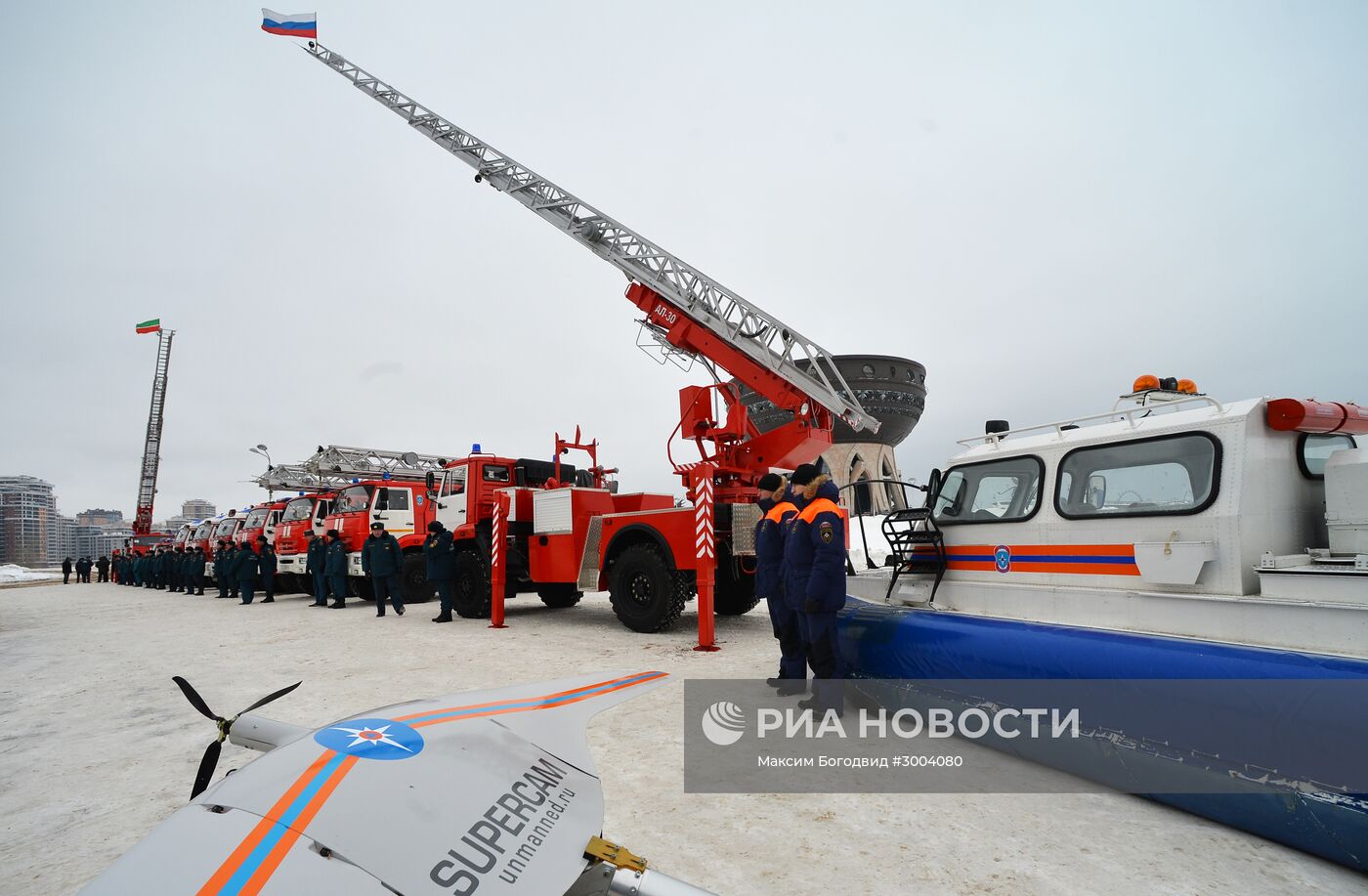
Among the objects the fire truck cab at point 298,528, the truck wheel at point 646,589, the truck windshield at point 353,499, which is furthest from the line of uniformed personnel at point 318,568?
the truck wheel at point 646,589

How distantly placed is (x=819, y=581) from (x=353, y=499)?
44.3 feet

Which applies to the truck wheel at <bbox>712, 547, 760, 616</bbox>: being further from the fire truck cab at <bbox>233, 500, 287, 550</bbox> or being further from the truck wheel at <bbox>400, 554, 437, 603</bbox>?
the fire truck cab at <bbox>233, 500, 287, 550</bbox>

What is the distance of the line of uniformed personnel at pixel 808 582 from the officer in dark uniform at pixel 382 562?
873 cm

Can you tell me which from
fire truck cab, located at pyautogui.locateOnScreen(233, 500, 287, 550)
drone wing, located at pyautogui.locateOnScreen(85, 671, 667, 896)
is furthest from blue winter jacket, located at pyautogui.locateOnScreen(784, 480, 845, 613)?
fire truck cab, located at pyautogui.locateOnScreen(233, 500, 287, 550)

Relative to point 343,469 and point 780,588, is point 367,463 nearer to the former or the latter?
point 343,469

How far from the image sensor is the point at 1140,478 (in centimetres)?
425

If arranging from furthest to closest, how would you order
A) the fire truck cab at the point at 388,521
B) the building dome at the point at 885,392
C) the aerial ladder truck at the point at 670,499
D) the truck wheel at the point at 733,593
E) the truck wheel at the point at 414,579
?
the building dome at the point at 885,392
the fire truck cab at the point at 388,521
the truck wheel at the point at 414,579
the truck wheel at the point at 733,593
the aerial ladder truck at the point at 670,499

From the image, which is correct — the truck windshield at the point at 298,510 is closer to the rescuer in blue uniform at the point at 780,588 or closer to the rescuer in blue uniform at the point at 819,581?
the rescuer in blue uniform at the point at 780,588

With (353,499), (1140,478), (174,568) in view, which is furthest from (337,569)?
(174,568)

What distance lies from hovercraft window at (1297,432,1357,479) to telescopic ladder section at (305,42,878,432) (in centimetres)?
585

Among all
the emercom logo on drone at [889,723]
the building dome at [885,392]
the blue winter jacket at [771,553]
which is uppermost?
the building dome at [885,392]

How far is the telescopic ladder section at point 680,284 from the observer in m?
9.96

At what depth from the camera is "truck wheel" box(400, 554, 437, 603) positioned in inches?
568

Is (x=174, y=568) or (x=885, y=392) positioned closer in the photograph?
(x=174, y=568)
